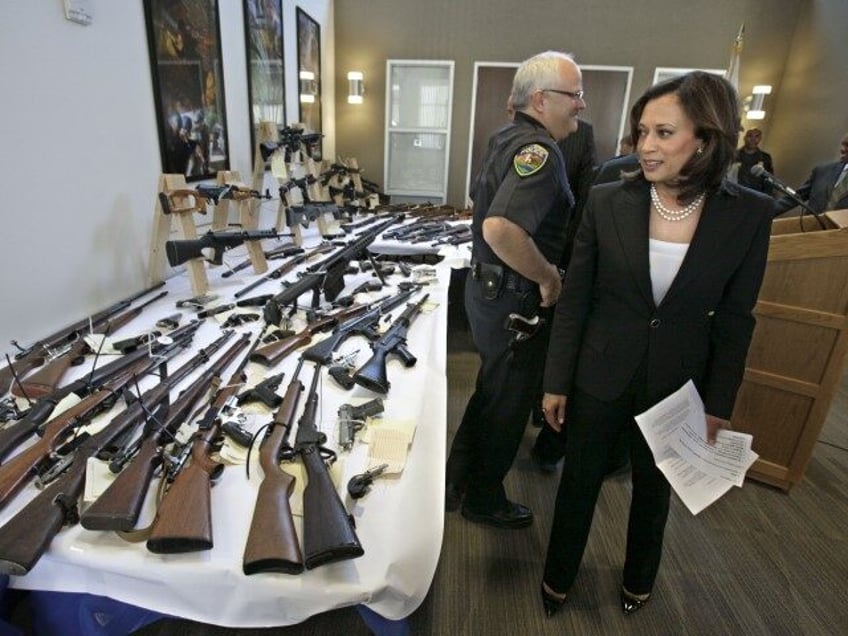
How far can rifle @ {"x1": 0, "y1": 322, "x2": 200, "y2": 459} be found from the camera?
1019mm

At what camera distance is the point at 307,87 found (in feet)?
14.5

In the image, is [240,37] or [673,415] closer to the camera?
[673,415]

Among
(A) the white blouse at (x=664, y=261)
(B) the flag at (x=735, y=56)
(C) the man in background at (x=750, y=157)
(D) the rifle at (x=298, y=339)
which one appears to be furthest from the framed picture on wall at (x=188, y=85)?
(B) the flag at (x=735, y=56)

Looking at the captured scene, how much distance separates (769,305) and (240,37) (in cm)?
339

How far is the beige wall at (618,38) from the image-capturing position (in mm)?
5047

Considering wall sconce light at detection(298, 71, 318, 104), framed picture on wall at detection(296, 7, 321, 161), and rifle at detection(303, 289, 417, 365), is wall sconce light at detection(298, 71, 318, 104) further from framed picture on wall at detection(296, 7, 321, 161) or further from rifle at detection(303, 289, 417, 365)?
rifle at detection(303, 289, 417, 365)

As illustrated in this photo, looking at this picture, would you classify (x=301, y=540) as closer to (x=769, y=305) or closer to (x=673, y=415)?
(x=673, y=415)

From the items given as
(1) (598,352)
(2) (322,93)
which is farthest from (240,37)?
(1) (598,352)

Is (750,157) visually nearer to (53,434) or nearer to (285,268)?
(285,268)

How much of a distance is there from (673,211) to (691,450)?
63 cm

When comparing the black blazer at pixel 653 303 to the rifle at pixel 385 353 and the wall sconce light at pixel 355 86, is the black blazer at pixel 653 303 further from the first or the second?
the wall sconce light at pixel 355 86

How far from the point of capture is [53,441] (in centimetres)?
102

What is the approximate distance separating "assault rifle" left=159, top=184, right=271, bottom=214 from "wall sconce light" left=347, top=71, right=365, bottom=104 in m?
3.38

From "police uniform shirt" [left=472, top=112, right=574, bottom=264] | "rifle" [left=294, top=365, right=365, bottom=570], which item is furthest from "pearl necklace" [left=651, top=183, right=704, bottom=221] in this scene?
"rifle" [left=294, top=365, right=365, bottom=570]
